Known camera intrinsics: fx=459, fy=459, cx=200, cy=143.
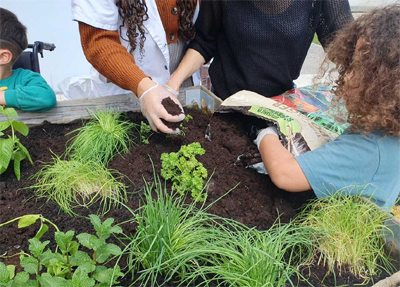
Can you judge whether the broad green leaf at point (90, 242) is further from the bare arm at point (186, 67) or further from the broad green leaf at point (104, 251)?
the bare arm at point (186, 67)

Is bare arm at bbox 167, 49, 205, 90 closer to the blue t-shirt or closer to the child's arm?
the child's arm

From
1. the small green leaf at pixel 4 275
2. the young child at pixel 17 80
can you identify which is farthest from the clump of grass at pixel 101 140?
the small green leaf at pixel 4 275

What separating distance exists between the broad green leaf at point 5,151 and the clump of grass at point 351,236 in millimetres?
1054

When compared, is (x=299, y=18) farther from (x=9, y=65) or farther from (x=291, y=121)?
(x=9, y=65)

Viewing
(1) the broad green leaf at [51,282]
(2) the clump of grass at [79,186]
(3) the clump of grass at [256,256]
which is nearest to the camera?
(1) the broad green leaf at [51,282]

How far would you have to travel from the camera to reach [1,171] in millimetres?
1708

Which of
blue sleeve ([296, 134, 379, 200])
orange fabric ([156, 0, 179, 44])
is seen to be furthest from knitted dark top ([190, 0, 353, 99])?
blue sleeve ([296, 134, 379, 200])

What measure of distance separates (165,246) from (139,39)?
1.10 meters

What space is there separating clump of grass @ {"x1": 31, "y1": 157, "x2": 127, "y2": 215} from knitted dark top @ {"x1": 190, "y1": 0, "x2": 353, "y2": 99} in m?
0.82

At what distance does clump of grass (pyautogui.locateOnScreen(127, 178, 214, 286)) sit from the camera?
4.10 feet

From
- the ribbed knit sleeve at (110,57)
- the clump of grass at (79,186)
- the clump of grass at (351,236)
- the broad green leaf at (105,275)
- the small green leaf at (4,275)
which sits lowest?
the clump of grass at (351,236)

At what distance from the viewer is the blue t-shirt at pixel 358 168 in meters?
1.50

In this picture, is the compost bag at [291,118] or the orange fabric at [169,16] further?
the orange fabric at [169,16]

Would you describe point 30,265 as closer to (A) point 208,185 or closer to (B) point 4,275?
(B) point 4,275
